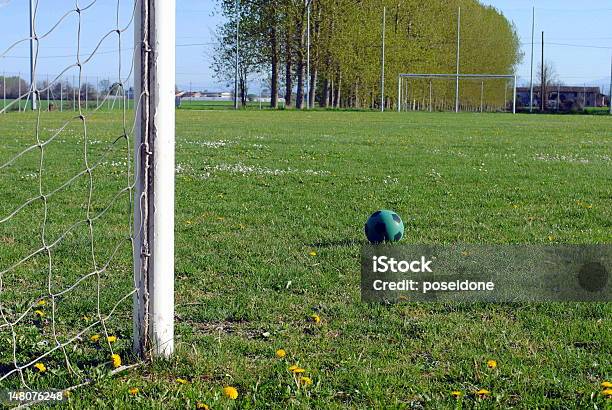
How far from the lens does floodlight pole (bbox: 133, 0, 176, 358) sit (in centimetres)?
369

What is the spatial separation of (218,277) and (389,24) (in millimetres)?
63338

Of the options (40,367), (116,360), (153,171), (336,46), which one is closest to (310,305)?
(116,360)

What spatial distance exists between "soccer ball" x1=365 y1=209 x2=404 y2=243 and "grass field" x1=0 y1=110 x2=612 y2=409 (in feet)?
0.64

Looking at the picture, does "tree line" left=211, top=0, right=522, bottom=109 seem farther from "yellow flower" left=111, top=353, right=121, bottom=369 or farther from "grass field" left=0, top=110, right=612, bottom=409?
"yellow flower" left=111, top=353, right=121, bottom=369

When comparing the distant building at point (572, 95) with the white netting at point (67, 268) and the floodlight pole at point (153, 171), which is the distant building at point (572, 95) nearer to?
the white netting at point (67, 268)

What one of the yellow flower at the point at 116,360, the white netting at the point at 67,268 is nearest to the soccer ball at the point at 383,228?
the white netting at the point at 67,268

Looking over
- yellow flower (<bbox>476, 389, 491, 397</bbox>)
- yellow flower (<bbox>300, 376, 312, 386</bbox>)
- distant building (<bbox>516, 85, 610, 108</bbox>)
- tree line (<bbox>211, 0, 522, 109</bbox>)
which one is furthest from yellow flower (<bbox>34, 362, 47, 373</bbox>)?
distant building (<bbox>516, 85, 610, 108</bbox>)

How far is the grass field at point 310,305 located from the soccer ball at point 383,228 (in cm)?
20

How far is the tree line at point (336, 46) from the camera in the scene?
191 ft

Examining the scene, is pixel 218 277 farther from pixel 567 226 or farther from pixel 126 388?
pixel 567 226

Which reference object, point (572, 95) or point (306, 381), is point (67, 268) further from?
point (572, 95)

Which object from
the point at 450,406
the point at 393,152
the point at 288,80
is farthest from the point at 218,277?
the point at 288,80

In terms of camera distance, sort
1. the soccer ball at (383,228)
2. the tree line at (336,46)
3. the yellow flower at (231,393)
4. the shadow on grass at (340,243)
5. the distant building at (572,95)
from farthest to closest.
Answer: the distant building at (572,95) → the tree line at (336,46) → the shadow on grass at (340,243) → the soccer ball at (383,228) → the yellow flower at (231,393)

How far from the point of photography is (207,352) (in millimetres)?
4039
